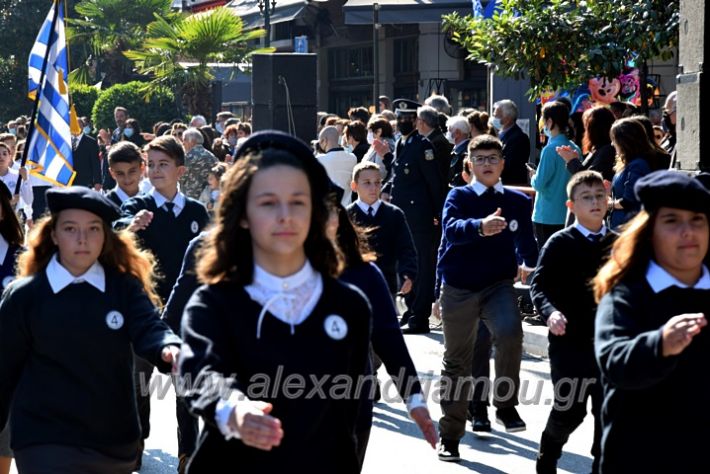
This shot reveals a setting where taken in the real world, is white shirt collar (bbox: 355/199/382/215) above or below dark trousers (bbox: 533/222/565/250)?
above

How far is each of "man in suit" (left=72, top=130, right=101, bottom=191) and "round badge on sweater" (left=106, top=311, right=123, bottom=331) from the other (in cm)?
1381

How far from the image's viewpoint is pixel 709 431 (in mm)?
4191

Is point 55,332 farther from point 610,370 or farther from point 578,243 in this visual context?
point 578,243

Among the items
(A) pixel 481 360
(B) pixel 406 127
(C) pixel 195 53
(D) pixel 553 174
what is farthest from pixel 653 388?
(C) pixel 195 53

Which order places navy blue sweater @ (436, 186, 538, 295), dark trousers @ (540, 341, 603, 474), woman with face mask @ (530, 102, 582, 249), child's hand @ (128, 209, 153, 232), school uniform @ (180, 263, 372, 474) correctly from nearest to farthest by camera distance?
school uniform @ (180, 263, 372, 474) < dark trousers @ (540, 341, 603, 474) < child's hand @ (128, 209, 153, 232) < navy blue sweater @ (436, 186, 538, 295) < woman with face mask @ (530, 102, 582, 249)

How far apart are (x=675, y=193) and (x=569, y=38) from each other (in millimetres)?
8724

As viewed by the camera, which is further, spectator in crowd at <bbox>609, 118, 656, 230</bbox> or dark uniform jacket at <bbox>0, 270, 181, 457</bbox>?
spectator in crowd at <bbox>609, 118, 656, 230</bbox>

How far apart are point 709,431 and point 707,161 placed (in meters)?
5.43

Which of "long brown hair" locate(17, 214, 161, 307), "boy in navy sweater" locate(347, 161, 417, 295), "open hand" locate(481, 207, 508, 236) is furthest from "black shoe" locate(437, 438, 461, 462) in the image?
"long brown hair" locate(17, 214, 161, 307)

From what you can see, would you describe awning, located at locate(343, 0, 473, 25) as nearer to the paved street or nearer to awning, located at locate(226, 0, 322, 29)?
awning, located at locate(226, 0, 322, 29)

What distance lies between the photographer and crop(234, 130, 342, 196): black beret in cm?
396

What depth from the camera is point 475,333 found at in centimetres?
839

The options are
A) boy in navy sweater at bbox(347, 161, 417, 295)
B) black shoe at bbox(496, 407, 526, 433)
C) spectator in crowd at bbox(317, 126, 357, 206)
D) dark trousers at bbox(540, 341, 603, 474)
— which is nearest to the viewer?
dark trousers at bbox(540, 341, 603, 474)

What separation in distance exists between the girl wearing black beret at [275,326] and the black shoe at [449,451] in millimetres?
4098
